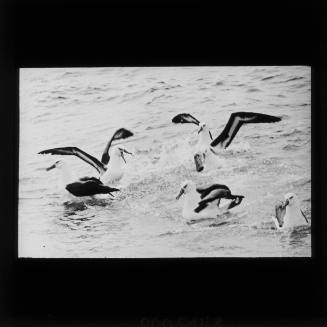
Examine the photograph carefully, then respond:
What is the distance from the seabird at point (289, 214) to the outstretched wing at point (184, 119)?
2.29ft

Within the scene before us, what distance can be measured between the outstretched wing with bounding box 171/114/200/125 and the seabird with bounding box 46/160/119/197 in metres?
0.55

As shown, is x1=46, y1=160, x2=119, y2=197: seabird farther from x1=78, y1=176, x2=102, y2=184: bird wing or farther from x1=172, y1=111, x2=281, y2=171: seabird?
x1=172, y1=111, x2=281, y2=171: seabird

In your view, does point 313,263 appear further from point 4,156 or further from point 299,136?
point 4,156

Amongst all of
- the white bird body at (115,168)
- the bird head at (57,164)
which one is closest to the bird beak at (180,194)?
the white bird body at (115,168)

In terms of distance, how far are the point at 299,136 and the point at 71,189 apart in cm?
141

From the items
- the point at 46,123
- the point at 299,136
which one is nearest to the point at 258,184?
the point at 299,136

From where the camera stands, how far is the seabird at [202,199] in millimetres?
2910

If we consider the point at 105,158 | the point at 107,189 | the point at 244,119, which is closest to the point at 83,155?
the point at 105,158

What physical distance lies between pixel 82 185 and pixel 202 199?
0.73m

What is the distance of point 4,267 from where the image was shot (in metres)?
2.96

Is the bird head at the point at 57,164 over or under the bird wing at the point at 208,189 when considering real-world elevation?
over

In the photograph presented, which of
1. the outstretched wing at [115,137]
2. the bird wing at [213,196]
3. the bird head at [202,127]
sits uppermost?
the bird head at [202,127]

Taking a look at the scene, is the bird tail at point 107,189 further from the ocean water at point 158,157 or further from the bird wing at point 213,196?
the bird wing at point 213,196

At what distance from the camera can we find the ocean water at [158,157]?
2.90 metres
